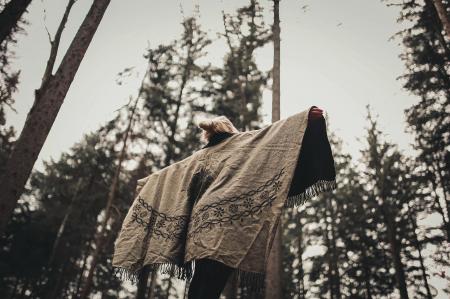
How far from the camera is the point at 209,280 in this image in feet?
7.24

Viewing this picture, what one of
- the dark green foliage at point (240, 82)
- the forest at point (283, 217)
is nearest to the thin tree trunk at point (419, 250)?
the forest at point (283, 217)

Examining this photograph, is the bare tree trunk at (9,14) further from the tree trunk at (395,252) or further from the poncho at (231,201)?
the tree trunk at (395,252)

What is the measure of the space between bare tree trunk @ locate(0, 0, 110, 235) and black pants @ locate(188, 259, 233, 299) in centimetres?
307

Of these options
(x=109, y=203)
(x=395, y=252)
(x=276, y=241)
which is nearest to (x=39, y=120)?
(x=276, y=241)

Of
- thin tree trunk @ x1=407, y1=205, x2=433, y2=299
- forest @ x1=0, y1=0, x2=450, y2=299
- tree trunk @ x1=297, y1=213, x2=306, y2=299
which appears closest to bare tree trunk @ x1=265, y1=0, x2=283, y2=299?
forest @ x1=0, y1=0, x2=450, y2=299

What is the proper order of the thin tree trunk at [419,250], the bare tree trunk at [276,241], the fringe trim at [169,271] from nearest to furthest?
the fringe trim at [169,271] < the bare tree trunk at [276,241] < the thin tree trunk at [419,250]

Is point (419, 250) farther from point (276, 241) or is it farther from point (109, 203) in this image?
point (109, 203)

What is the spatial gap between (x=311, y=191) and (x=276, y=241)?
194 inches

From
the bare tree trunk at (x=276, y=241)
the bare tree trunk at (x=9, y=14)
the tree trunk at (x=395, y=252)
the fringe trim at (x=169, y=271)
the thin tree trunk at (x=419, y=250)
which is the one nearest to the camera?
the fringe trim at (x=169, y=271)

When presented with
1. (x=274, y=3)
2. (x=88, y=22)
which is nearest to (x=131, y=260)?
(x=88, y=22)

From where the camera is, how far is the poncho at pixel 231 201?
7.15ft

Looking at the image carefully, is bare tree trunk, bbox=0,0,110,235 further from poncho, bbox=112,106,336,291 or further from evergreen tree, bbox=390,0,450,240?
evergreen tree, bbox=390,0,450,240

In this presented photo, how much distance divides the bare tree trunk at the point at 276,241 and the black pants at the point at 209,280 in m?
2.29

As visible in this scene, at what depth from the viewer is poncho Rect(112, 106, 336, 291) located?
2.18m
